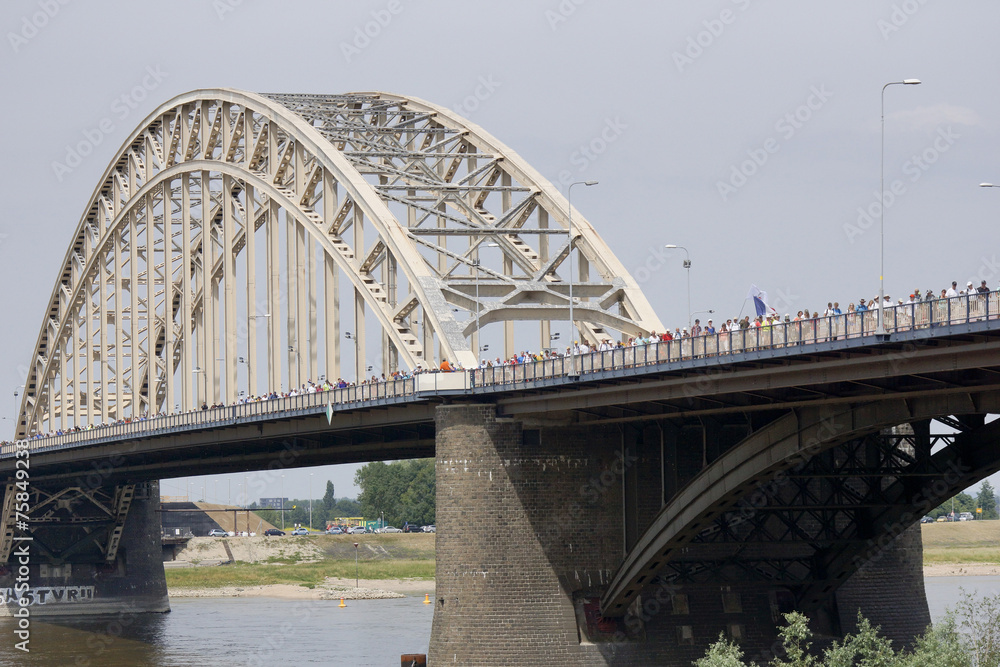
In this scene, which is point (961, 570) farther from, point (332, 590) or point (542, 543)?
point (542, 543)

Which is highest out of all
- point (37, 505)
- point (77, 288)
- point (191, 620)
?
point (77, 288)

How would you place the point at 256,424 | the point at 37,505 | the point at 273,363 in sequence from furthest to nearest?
the point at 37,505
the point at 273,363
the point at 256,424

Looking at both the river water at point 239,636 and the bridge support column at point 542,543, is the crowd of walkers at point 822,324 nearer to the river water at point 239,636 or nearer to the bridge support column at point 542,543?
the bridge support column at point 542,543

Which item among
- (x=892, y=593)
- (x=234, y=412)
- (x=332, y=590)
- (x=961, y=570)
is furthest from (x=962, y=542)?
(x=892, y=593)

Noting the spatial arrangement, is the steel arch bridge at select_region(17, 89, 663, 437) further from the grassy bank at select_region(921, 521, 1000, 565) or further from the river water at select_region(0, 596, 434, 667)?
the grassy bank at select_region(921, 521, 1000, 565)

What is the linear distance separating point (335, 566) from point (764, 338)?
105m

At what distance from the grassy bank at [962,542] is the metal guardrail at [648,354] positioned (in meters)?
A: 82.8

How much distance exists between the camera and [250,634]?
295 ft

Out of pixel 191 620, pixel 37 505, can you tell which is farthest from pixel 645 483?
pixel 37 505

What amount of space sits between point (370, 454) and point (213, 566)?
7285cm

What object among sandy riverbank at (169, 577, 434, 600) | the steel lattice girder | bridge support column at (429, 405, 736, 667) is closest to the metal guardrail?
bridge support column at (429, 405, 736, 667)

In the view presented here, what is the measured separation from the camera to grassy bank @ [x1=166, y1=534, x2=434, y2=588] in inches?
5369

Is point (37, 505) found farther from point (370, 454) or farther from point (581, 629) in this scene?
point (581, 629)

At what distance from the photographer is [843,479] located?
53.9 meters
